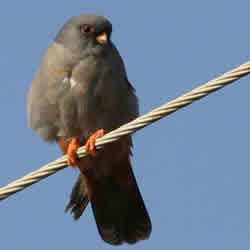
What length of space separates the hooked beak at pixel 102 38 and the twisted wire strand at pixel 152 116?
1935 millimetres

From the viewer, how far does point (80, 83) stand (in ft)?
24.6

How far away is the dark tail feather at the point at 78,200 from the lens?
8.47 m

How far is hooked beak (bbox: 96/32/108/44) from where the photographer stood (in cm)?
771

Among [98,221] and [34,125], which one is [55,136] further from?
[98,221]

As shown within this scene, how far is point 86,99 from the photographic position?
7523mm

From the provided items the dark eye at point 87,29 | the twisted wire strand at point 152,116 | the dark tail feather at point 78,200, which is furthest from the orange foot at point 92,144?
the dark tail feather at point 78,200

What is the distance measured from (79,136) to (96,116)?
0.34 m

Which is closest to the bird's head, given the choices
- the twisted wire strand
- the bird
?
the bird

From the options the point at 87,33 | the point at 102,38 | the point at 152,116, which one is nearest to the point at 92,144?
the point at 102,38

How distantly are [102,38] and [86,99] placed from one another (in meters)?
0.70

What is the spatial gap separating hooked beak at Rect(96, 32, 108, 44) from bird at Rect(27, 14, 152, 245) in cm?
1

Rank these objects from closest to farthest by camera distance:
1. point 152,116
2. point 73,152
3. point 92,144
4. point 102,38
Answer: point 152,116 < point 92,144 < point 73,152 < point 102,38

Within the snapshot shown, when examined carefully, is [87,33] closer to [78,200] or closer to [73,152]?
[73,152]

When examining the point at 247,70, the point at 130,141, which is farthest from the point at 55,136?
the point at 247,70
